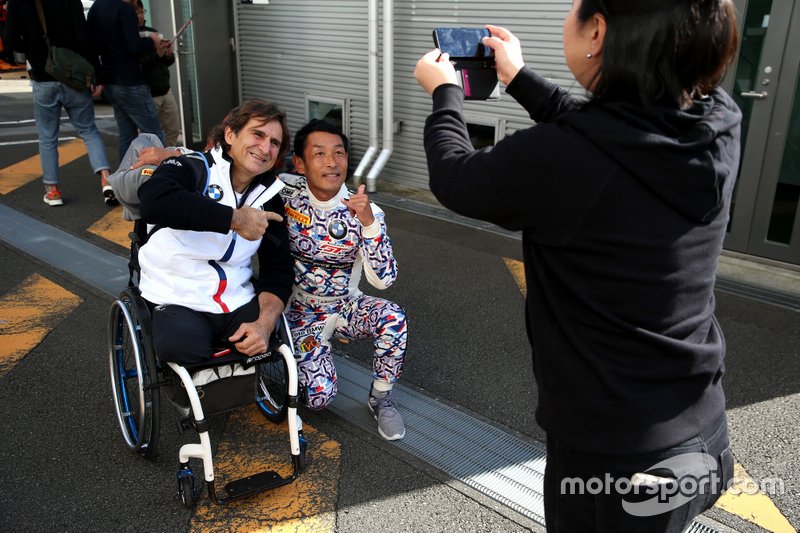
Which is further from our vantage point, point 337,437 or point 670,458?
point 337,437

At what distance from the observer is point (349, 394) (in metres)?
3.49

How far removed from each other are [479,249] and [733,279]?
184cm

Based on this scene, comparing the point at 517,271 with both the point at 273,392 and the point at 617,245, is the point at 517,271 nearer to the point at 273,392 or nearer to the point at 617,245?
the point at 273,392

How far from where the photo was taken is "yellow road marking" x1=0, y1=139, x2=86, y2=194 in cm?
712

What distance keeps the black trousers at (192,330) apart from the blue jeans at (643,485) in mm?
1547

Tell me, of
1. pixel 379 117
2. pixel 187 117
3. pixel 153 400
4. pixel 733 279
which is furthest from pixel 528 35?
pixel 153 400

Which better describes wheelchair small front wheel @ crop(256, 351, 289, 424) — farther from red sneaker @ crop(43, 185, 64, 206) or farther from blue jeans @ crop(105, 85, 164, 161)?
red sneaker @ crop(43, 185, 64, 206)

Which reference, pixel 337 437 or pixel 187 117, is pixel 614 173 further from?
pixel 187 117

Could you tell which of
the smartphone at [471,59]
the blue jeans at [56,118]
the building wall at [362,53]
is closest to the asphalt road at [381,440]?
the blue jeans at [56,118]

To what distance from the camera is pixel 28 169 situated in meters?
7.64

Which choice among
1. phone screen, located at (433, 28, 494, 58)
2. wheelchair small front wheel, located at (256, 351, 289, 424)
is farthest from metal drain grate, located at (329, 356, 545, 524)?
phone screen, located at (433, 28, 494, 58)

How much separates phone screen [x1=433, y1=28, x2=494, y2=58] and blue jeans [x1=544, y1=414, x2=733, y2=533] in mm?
957

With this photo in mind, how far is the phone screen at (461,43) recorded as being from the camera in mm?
1701

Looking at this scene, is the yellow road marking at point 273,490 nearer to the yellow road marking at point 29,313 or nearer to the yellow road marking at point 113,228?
the yellow road marking at point 29,313
